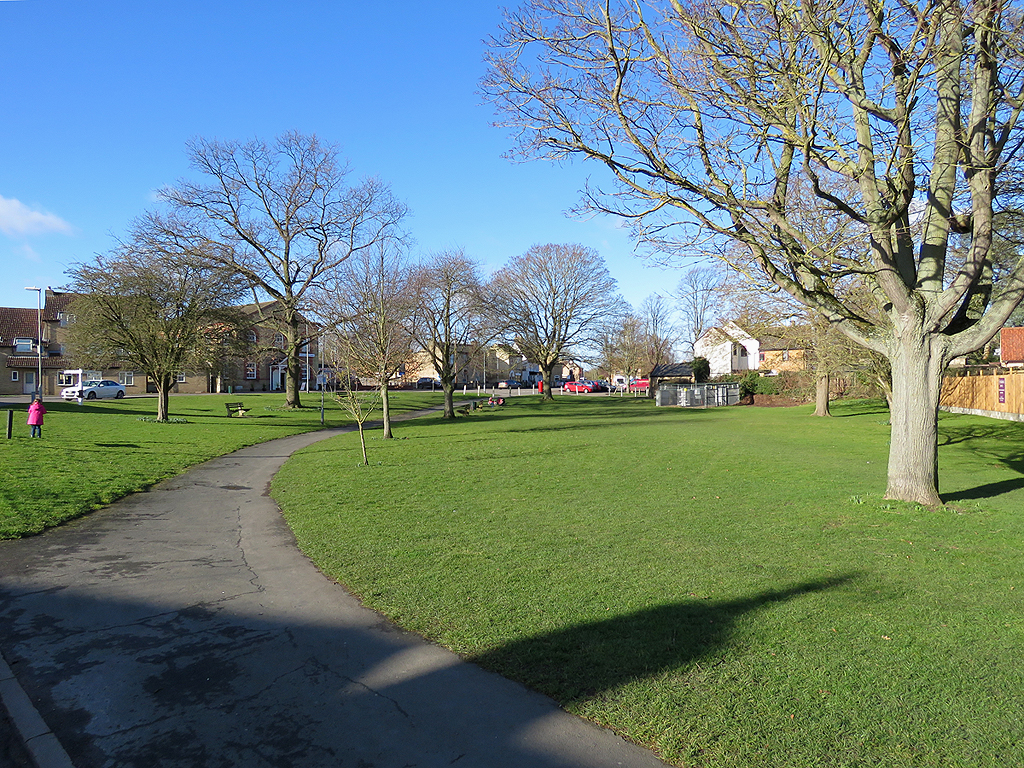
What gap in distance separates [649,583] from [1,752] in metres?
5.03

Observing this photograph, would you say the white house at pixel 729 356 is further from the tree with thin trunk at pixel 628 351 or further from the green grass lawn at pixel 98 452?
the green grass lawn at pixel 98 452

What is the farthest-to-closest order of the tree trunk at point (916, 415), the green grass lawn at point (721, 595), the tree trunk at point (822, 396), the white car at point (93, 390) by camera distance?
the white car at point (93, 390) → the tree trunk at point (822, 396) → the tree trunk at point (916, 415) → the green grass lawn at point (721, 595)

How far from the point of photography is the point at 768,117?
9.18 metres

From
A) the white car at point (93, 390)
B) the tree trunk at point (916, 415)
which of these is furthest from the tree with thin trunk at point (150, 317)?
the tree trunk at point (916, 415)

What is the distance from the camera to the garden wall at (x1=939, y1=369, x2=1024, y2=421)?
28422 millimetres

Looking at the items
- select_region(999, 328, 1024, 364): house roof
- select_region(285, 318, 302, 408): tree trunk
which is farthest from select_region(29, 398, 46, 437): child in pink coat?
select_region(999, 328, 1024, 364): house roof

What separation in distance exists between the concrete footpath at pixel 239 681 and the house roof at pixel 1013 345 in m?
40.0

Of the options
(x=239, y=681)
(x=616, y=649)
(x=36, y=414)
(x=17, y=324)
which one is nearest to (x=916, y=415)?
(x=616, y=649)

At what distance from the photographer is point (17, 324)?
6172 cm

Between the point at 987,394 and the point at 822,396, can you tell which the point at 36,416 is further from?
the point at 987,394

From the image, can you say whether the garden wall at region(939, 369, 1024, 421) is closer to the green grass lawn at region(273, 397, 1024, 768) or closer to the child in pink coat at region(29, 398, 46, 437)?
the green grass lawn at region(273, 397, 1024, 768)

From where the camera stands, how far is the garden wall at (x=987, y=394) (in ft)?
93.2

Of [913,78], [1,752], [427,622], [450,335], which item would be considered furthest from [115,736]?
[450,335]

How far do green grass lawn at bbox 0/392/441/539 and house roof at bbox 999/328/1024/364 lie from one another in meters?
36.1
